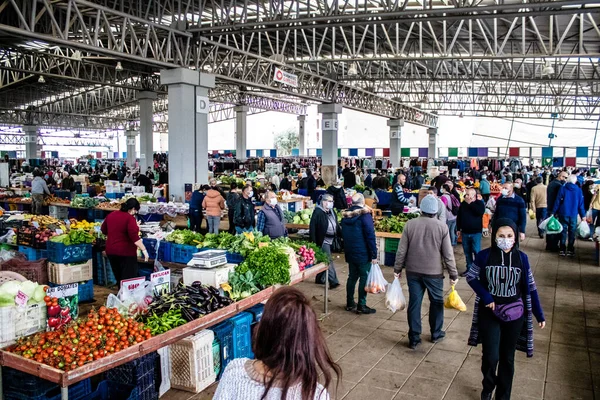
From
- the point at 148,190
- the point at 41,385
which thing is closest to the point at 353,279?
the point at 41,385

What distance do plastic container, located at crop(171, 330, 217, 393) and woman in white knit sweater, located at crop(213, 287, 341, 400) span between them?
293cm

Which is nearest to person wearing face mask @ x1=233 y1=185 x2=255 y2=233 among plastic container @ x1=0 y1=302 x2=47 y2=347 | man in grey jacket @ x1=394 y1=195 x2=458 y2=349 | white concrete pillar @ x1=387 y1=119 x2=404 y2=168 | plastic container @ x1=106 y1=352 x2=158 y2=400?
man in grey jacket @ x1=394 y1=195 x2=458 y2=349

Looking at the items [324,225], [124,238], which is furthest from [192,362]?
[324,225]

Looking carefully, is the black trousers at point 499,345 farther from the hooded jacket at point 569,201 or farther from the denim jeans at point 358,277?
the hooded jacket at point 569,201

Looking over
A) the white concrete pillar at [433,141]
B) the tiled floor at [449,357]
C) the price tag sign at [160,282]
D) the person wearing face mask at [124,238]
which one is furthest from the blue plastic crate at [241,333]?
the white concrete pillar at [433,141]

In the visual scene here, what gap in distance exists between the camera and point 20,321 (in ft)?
13.7

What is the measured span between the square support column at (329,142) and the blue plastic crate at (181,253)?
1878 centimetres

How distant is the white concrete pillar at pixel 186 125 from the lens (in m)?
15.6

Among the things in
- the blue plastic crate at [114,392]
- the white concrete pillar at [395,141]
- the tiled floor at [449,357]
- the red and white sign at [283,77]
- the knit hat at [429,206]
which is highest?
the red and white sign at [283,77]

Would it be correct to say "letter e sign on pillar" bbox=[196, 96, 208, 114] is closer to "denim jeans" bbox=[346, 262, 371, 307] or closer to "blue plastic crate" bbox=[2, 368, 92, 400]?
"denim jeans" bbox=[346, 262, 371, 307]

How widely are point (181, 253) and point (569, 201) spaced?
7.92 metres

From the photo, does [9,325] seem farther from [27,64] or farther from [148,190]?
[27,64]

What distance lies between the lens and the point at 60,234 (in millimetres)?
8234

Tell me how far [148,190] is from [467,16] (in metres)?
11.5
